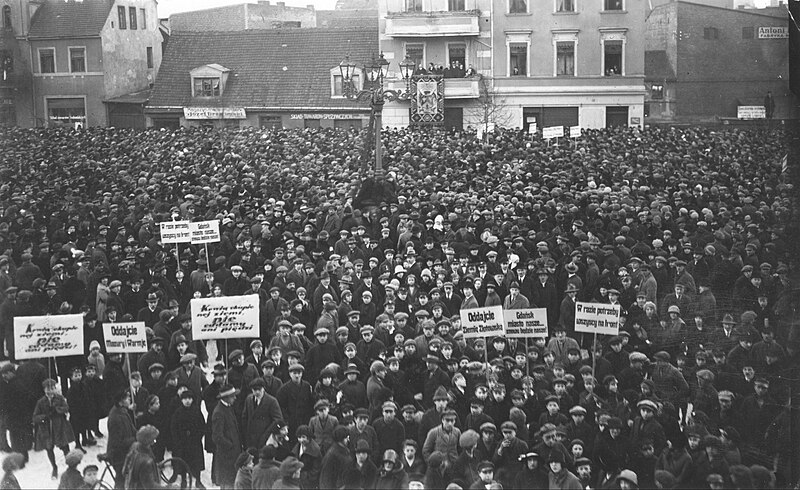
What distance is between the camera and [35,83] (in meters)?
13.8

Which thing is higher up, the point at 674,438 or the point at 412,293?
the point at 412,293

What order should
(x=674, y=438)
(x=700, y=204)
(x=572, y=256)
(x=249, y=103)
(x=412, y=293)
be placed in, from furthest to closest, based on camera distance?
1. (x=249, y=103)
2. (x=700, y=204)
3. (x=572, y=256)
4. (x=412, y=293)
5. (x=674, y=438)

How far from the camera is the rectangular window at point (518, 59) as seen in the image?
19.2 metres

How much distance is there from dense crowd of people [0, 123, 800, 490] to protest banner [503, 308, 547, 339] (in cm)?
20

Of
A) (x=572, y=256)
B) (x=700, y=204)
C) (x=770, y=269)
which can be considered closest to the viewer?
(x=770, y=269)

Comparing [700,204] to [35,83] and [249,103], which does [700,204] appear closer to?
[249,103]

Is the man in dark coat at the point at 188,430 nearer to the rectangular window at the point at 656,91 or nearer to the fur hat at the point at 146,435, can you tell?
the fur hat at the point at 146,435

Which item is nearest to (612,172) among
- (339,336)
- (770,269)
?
(770,269)

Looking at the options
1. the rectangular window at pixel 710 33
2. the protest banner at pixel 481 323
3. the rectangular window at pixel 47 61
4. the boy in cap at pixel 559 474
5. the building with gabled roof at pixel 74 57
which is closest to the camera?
the boy in cap at pixel 559 474

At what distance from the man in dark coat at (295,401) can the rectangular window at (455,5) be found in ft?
41.6

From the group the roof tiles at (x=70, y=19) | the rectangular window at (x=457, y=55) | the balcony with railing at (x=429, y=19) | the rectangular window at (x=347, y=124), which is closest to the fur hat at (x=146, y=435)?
the roof tiles at (x=70, y=19)

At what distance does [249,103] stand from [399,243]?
5.12m

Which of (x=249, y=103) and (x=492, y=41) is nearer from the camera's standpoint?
(x=249, y=103)

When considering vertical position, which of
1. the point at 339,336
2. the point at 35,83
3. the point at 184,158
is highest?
the point at 35,83
